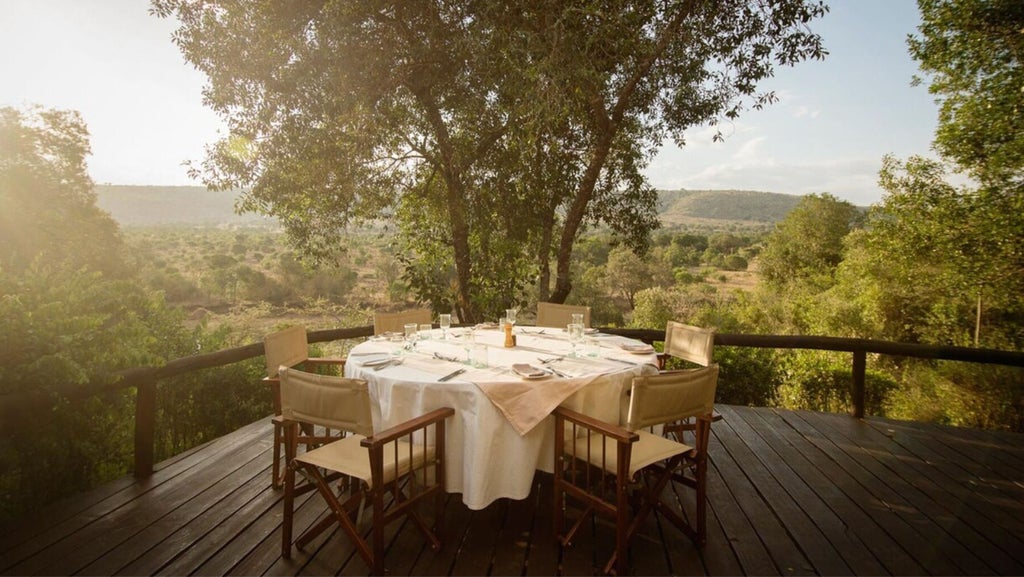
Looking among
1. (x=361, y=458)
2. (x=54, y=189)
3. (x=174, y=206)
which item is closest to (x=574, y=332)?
A: (x=361, y=458)

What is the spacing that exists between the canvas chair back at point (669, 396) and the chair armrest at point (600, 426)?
8 centimetres

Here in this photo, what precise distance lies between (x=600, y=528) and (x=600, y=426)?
0.75 meters

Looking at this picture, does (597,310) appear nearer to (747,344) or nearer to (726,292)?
(726,292)

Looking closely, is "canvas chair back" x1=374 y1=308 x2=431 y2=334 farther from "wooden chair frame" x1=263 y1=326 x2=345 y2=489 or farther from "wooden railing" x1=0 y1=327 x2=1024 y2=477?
"wooden chair frame" x1=263 y1=326 x2=345 y2=489

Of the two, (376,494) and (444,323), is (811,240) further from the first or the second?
(376,494)

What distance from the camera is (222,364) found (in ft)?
11.8

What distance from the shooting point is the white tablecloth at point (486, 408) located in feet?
7.98

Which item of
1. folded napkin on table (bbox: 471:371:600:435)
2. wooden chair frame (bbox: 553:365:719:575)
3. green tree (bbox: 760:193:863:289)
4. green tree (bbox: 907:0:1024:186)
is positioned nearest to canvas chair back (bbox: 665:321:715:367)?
wooden chair frame (bbox: 553:365:719:575)

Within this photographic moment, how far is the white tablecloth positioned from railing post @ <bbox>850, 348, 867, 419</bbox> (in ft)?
9.45

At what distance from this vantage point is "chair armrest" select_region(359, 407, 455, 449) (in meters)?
2.04

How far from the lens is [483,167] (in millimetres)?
5508

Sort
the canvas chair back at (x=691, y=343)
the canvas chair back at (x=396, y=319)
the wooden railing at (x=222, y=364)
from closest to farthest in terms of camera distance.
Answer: the wooden railing at (x=222, y=364)
the canvas chair back at (x=691, y=343)
the canvas chair back at (x=396, y=319)

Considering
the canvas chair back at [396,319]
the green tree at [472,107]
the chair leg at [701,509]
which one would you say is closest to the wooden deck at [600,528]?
the chair leg at [701,509]

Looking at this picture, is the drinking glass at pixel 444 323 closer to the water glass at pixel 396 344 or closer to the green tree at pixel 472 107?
the water glass at pixel 396 344
